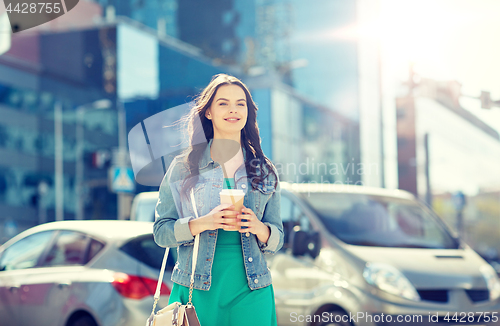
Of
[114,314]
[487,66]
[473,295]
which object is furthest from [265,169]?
[487,66]

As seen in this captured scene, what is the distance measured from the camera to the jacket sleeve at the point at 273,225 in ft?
8.42

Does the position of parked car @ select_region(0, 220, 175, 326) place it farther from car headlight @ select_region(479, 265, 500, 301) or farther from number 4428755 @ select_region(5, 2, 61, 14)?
car headlight @ select_region(479, 265, 500, 301)

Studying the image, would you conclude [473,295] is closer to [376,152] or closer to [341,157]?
[376,152]

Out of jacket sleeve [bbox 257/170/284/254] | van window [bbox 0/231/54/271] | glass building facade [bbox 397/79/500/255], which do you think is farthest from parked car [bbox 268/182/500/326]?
glass building facade [bbox 397/79/500/255]

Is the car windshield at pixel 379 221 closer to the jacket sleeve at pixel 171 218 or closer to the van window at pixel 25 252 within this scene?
the van window at pixel 25 252

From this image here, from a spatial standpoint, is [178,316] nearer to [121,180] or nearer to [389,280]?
[389,280]

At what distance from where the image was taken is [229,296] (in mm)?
2520

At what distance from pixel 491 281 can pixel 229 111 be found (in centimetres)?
408

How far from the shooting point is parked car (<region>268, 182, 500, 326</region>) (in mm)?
5035

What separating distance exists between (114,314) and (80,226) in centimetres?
103

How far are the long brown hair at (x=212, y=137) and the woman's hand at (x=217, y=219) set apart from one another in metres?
0.23

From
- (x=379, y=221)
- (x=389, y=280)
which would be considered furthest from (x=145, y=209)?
(x=389, y=280)

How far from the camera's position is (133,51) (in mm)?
30453

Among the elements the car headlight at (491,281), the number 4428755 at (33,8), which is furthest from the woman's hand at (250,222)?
the number 4428755 at (33,8)
